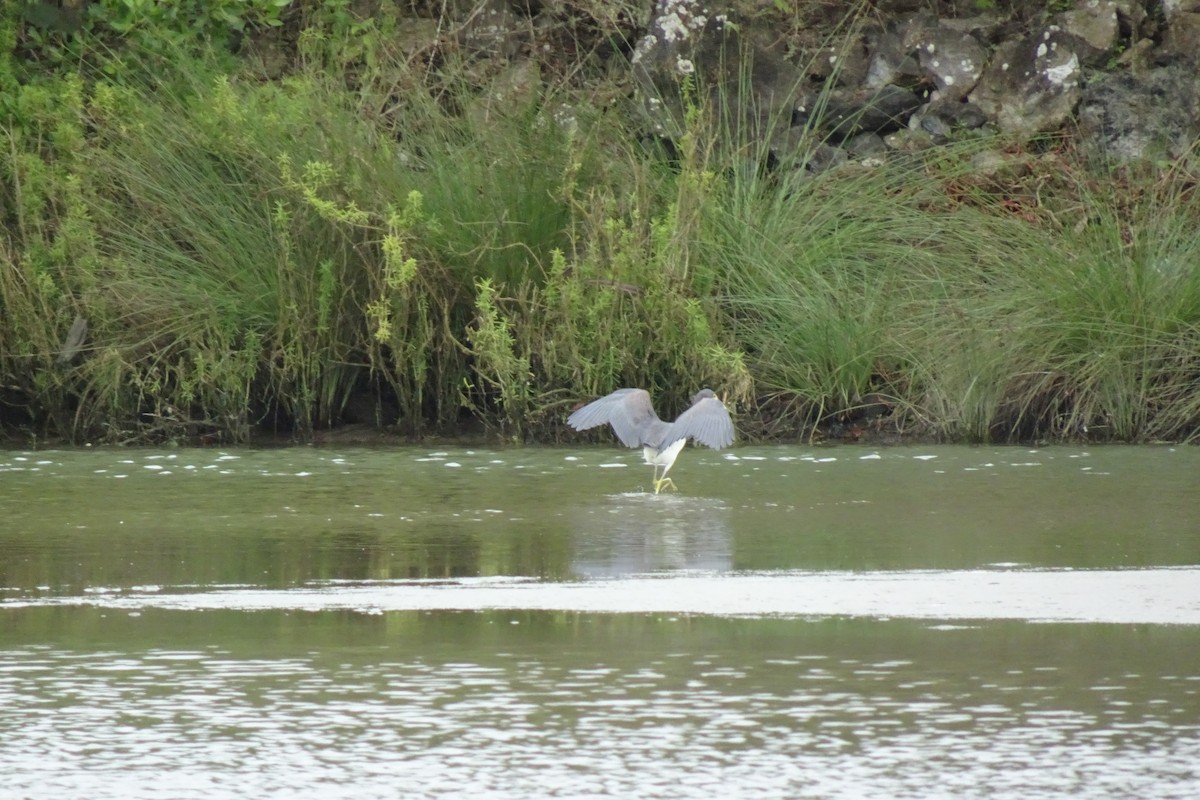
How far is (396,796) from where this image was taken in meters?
3.27

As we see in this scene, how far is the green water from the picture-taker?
345cm

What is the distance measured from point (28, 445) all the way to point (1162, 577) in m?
6.03

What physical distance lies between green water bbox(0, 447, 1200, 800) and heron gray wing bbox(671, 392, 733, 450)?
0.21m

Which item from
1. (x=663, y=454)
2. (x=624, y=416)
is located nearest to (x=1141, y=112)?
(x=624, y=416)

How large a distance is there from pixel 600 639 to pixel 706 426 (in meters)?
2.92

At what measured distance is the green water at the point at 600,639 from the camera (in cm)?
345

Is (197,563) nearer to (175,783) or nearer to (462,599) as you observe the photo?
(462,599)

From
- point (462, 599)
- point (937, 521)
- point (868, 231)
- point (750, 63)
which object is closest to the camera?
point (462, 599)

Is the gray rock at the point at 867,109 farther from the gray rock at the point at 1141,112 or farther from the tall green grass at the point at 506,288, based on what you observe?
the tall green grass at the point at 506,288

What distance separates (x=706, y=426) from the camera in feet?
24.1

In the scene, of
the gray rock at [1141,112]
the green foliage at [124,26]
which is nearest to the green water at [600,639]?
the green foliage at [124,26]

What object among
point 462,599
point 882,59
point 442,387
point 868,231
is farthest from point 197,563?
point 882,59

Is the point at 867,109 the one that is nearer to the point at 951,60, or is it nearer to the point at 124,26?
the point at 951,60

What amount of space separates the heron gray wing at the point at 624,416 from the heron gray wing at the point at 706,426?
0.18 m
